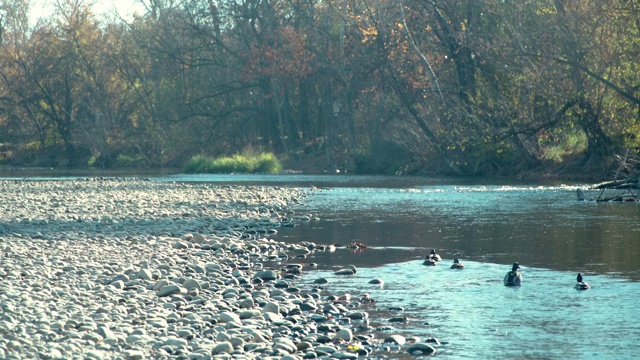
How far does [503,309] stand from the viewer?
9734 mm

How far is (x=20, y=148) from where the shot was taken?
67188mm

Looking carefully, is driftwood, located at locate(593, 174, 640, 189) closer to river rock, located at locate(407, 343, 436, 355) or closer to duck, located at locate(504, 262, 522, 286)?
duck, located at locate(504, 262, 522, 286)

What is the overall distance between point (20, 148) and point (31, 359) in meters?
63.8

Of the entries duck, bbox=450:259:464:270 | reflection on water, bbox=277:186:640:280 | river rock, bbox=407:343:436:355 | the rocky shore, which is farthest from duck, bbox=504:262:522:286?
river rock, bbox=407:343:436:355

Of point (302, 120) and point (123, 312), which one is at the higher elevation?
point (302, 120)

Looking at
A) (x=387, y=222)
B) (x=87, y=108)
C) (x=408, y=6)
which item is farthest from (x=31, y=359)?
(x=87, y=108)

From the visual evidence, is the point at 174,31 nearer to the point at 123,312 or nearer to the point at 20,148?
the point at 20,148

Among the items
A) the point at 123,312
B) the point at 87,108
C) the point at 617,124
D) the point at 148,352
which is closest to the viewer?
the point at 148,352

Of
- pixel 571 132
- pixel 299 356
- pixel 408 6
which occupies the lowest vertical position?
pixel 299 356

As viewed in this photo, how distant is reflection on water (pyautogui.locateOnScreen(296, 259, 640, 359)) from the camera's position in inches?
318

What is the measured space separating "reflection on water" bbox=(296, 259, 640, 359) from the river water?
12 mm

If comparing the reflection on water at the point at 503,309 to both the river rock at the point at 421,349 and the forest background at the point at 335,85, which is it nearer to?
the river rock at the point at 421,349

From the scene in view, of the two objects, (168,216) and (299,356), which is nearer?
(299,356)

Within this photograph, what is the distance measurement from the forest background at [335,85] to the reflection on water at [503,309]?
17.6m
